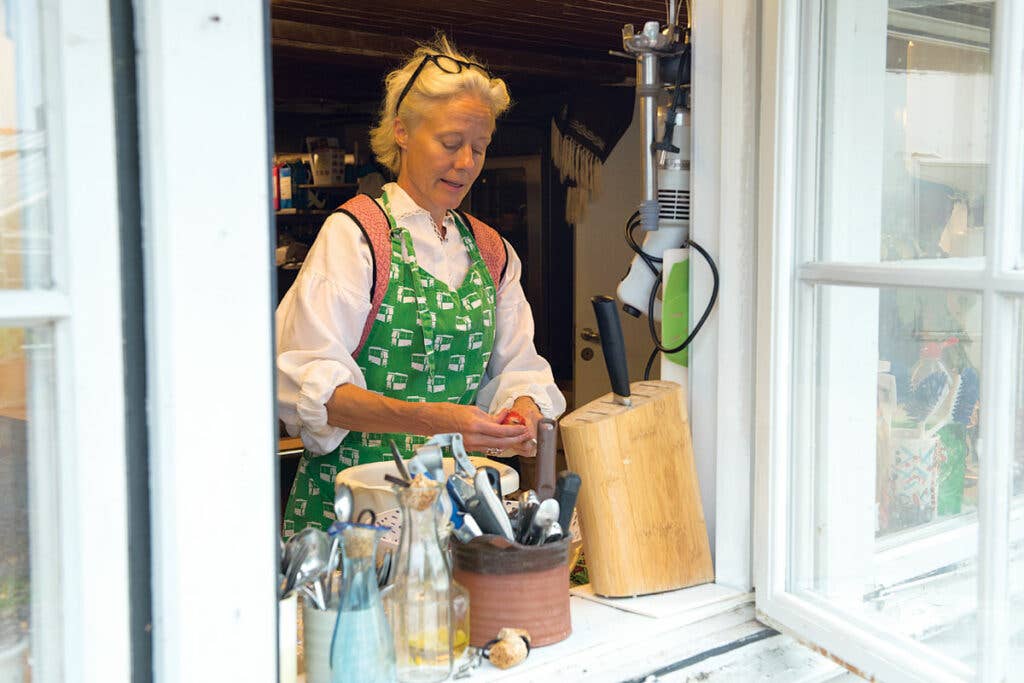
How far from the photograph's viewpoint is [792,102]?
4.51 ft

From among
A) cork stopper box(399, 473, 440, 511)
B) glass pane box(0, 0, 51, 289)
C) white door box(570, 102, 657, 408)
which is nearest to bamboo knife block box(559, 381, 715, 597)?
cork stopper box(399, 473, 440, 511)

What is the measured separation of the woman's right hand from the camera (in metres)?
1.71

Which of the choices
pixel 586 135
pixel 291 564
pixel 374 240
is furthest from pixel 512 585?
pixel 586 135

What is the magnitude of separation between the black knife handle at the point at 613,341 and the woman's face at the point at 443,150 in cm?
64

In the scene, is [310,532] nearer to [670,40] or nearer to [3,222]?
[3,222]

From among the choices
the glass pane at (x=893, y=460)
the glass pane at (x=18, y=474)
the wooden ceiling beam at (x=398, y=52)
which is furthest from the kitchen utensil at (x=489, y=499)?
the wooden ceiling beam at (x=398, y=52)

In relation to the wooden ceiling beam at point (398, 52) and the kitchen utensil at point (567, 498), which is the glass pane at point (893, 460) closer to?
the kitchen utensil at point (567, 498)

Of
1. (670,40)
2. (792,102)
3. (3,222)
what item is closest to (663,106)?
(670,40)

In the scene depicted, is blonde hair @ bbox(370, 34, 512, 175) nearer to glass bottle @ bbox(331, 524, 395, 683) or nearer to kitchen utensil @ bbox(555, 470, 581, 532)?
kitchen utensil @ bbox(555, 470, 581, 532)

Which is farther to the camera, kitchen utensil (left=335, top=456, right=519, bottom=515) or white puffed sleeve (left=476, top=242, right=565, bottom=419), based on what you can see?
white puffed sleeve (left=476, top=242, right=565, bottom=419)

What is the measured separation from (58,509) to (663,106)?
109cm

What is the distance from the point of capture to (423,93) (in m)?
2.00

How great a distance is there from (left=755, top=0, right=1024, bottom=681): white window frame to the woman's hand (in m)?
0.46

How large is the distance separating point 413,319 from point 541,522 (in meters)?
0.73
